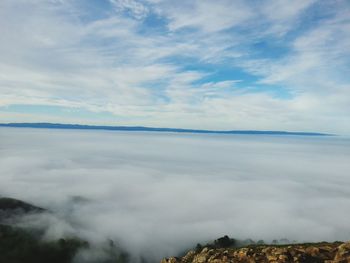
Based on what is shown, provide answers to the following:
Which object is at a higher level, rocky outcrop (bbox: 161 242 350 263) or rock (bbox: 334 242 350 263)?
rock (bbox: 334 242 350 263)

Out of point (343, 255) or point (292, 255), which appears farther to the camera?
point (292, 255)

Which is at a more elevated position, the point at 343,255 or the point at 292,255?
the point at 343,255

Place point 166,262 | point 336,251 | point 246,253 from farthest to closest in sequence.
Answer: point 166,262 → point 246,253 → point 336,251

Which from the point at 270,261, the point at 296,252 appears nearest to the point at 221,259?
the point at 270,261

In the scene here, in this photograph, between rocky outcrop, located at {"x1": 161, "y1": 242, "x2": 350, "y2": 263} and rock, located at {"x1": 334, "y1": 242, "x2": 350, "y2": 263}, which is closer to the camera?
rock, located at {"x1": 334, "y1": 242, "x2": 350, "y2": 263}

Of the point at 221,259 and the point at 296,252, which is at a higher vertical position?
the point at 296,252

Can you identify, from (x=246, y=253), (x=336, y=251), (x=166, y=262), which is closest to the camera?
(x=336, y=251)

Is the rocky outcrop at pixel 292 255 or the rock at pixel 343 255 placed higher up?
the rock at pixel 343 255

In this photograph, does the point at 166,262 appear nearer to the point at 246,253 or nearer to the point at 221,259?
the point at 221,259

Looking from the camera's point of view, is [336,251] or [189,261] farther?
[189,261]

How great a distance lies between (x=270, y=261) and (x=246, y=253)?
5.03 meters

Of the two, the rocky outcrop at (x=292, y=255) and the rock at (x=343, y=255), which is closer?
the rock at (x=343, y=255)

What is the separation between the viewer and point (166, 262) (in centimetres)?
6912

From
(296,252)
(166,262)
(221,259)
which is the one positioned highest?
(296,252)
